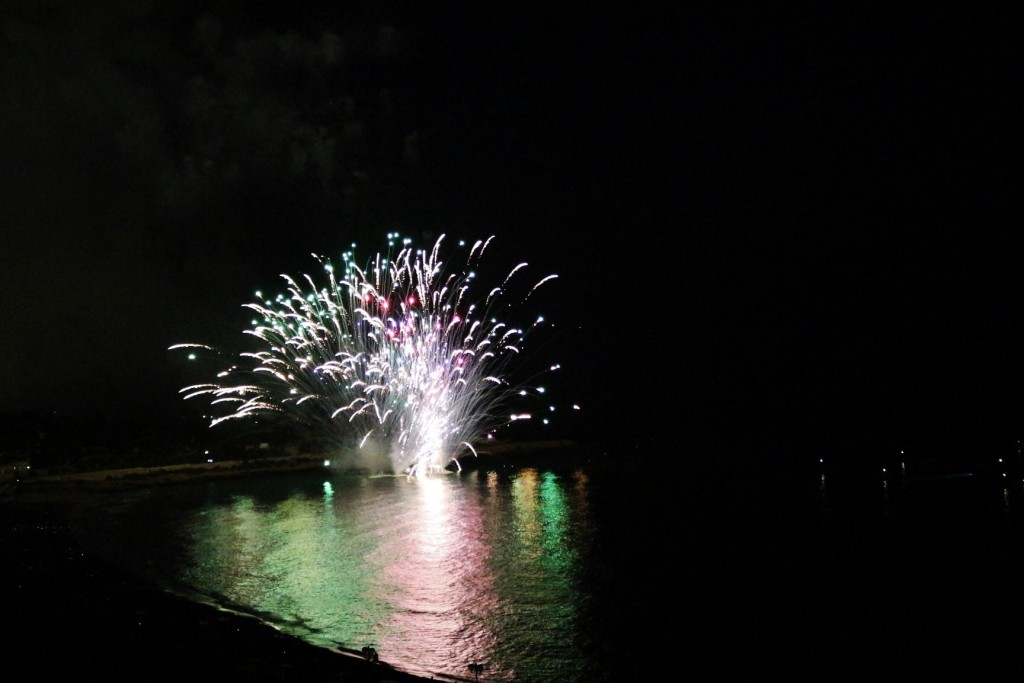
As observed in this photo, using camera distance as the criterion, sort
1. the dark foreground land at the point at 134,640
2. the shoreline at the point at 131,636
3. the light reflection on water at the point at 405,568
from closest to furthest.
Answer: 1. the dark foreground land at the point at 134,640
2. the shoreline at the point at 131,636
3. the light reflection on water at the point at 405,568

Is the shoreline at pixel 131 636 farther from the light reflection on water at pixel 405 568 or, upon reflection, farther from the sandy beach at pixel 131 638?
the light reflection on water at pixel 405 568

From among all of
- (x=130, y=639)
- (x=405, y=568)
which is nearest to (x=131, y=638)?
(x=130, y=639)

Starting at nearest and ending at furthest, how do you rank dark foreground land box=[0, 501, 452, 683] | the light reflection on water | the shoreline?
dark foreground land box=[0, 501, 452, 683] < the shoreline < the light reflection on water

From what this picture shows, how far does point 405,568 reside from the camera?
47.6 ft

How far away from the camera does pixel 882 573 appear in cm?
1405

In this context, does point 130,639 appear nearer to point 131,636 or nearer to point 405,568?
point 131,636

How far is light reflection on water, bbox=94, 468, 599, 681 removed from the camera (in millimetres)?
9664

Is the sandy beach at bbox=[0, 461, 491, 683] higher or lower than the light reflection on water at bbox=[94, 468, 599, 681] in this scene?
higher

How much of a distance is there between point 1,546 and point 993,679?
16075mm

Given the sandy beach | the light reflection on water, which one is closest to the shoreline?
the sandy beach

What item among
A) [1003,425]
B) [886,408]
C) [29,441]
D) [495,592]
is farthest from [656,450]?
[495,592]

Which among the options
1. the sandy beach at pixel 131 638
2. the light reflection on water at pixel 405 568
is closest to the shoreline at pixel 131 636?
the sandy beach at pixel 131 638

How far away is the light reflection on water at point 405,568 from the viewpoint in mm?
9664

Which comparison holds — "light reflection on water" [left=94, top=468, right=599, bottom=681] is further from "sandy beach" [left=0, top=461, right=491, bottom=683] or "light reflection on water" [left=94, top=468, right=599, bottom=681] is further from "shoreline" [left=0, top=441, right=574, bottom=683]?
"sandy beach" [left=0, top=461, right=491, bottom=683]
